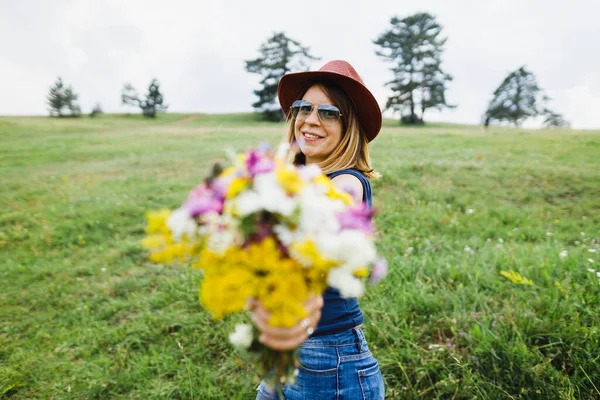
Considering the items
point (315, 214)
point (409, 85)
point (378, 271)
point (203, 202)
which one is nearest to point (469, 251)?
point (378, 271)

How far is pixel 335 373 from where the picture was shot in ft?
5.59

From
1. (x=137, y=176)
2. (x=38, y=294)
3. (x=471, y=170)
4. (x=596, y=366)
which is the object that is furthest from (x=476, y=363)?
(x=137, y=176)

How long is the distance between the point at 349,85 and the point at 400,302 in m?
2.17

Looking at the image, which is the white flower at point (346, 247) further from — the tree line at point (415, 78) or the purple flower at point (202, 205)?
the tree line at point (415, 78)

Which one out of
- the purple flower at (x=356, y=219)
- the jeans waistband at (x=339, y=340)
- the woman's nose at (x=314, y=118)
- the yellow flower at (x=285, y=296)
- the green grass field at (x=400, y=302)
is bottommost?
the green grass field at (x=400, y=302)

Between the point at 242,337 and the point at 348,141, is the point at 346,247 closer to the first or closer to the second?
the point at 242,337

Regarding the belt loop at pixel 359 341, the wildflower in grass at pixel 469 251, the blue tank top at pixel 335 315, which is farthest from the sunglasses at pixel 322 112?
the wildflower in grass at pixel 469 251

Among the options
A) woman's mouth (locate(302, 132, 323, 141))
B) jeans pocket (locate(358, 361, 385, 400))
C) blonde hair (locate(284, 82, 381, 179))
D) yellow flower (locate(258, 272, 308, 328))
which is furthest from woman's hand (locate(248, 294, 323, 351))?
woman's mouth (locate(302, 132, 323, 141))

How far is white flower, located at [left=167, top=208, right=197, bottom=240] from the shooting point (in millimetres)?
942

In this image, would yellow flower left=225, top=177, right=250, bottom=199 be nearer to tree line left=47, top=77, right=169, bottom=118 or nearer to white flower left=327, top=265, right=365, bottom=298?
white flower left=327, top=265, right=365, bottom=298

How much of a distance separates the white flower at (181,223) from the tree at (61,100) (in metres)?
62.8

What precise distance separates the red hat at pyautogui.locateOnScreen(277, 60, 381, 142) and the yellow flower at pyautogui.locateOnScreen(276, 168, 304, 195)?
142 cm

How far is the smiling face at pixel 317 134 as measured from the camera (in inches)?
89.2

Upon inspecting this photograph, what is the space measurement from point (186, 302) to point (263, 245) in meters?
3.47
